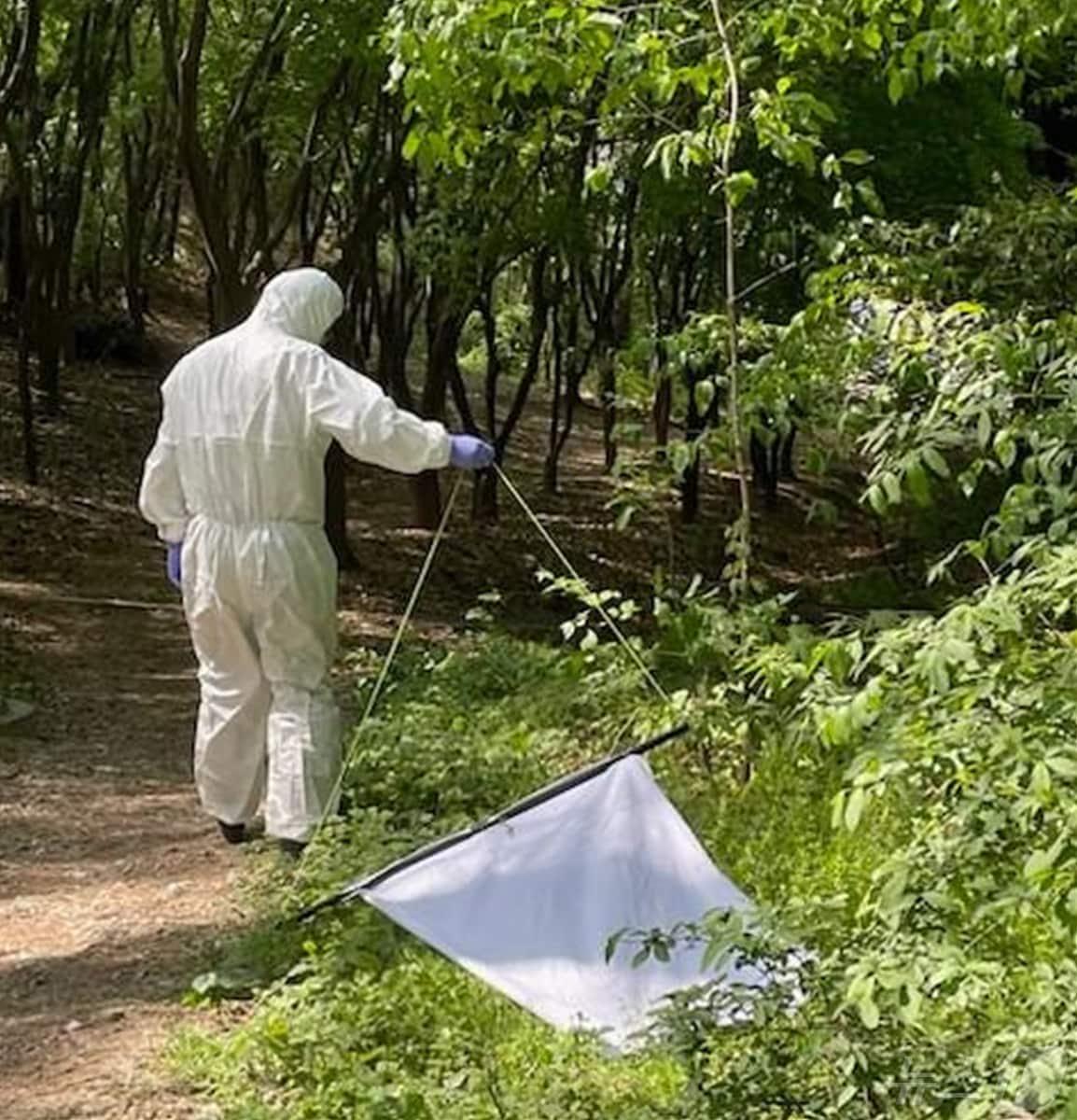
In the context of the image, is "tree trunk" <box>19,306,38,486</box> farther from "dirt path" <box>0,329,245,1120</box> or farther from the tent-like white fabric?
the tent-like white fabric

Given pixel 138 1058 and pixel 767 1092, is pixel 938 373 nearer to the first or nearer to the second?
pixel 767 1092

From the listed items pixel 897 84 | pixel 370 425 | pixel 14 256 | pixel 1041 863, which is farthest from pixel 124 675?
pixel 14 256

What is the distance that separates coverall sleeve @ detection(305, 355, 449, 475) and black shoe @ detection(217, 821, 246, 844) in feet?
4.28

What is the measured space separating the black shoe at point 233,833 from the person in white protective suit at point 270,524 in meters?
0.15

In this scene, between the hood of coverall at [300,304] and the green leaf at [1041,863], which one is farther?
the hood of coverall at [300,304]

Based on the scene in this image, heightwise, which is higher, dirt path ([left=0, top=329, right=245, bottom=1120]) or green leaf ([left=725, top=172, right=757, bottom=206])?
green leaf ([left=725, top=172, right=757, bottom=206])

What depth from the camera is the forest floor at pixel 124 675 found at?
4.25 m

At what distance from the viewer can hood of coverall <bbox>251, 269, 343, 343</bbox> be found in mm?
5332

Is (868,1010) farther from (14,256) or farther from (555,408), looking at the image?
(14,256)

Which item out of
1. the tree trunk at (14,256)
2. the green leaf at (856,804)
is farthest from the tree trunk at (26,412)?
the green leaf at (856,804)

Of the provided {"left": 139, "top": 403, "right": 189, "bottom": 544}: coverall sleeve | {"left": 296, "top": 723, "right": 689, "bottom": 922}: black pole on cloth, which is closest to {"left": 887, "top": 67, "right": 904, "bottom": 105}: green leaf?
{"left": 296, "top": 723, "right": 689, "bottom": 922}: black pole on cloth

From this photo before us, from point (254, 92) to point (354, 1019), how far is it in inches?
340

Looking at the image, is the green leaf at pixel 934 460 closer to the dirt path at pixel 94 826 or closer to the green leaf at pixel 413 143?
the dirt path at pixel 94 826

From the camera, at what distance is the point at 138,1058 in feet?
13.0
